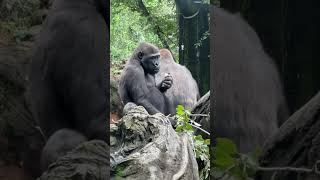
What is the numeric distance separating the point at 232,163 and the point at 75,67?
1.49 feet

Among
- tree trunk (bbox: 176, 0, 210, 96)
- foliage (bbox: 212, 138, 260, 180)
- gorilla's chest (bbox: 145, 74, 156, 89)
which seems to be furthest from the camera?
gorilla's chest (bbox: 145, 74, 156, 89)

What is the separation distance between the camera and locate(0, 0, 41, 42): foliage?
1.03m

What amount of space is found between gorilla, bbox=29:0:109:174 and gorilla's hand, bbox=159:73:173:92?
2687 mm

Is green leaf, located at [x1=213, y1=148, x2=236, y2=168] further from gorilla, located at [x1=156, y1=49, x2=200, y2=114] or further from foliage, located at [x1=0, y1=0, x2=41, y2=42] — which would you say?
gorilla, located at [x1=156, y1=49, x2=200, y2=114]

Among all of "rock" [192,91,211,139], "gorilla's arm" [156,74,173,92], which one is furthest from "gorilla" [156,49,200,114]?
"rock" [192,91,211,139]

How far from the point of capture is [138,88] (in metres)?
3.71

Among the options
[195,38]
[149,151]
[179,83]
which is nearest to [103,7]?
[149,151]

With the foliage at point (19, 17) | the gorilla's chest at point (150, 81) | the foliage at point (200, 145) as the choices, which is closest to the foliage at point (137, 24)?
the gorilla's chest at point (150, 81)

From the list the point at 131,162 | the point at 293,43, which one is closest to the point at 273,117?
the point at 293,43

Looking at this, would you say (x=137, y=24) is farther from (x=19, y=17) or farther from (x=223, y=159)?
(x=223, y=159)

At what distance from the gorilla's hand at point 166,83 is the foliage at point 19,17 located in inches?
106

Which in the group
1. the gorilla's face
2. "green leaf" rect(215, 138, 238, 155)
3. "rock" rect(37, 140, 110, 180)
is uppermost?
"green leaf" rect(215, 138, 238, 155)

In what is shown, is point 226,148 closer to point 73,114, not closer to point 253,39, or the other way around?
point 253,39

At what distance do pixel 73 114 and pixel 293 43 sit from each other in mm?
585
